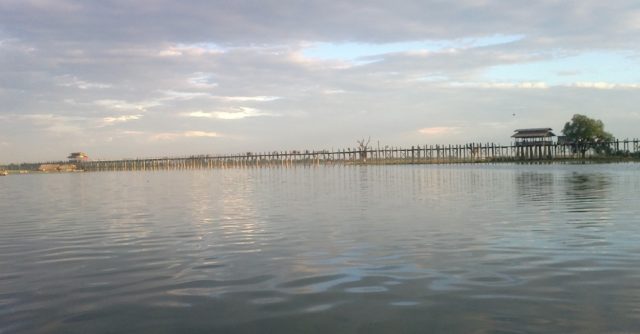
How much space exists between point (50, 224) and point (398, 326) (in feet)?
44.7

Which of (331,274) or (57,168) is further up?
(57,168)

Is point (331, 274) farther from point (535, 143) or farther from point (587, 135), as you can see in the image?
point (587, 135)

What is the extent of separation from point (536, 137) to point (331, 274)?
8809cm

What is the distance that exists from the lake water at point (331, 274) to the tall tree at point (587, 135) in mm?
83413

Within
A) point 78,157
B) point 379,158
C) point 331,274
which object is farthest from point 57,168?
point 331,274

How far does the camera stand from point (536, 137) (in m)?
88.7

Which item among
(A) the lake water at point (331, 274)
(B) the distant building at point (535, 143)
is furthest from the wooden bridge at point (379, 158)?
(A) the lake water at point (331, 274)

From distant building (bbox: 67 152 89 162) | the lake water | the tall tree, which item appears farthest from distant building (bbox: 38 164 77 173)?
the lake water

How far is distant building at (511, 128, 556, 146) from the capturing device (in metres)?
88.4

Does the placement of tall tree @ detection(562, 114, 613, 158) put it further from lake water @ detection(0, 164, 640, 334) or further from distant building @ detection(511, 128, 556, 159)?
lake water @ detection(0, 164, 640, 334)

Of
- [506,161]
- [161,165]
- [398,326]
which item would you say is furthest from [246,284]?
[161,165]

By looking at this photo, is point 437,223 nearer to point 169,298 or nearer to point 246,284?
point 246,284

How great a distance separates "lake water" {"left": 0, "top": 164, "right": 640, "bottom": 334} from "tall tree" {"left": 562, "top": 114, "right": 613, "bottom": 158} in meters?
83.4

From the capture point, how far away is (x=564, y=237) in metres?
11.0
